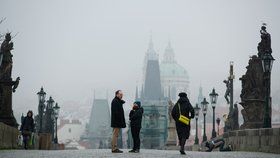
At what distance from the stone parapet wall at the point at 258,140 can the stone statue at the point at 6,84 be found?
8.79 meters

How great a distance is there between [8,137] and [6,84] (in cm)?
356

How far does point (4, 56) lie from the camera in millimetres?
24141

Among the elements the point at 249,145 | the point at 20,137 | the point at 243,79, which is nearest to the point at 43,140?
the point at 20,137

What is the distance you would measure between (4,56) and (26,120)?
290 centimetres

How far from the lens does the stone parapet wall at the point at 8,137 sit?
18.9 metres

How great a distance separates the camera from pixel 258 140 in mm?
18172

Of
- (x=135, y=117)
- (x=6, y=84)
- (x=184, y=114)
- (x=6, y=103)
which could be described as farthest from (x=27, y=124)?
(x=184, y=114)

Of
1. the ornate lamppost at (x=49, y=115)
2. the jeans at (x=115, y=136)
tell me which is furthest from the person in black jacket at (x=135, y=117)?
the ornate lamppost at (x=49, y=115)

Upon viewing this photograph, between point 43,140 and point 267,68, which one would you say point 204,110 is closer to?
point 43,140

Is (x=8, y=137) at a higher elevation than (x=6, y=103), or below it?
below

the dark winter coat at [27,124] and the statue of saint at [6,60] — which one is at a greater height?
the statue of saint at [6,60]

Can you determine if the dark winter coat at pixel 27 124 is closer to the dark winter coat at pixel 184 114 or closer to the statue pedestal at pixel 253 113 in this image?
the statue pedestal at pixel 253 113

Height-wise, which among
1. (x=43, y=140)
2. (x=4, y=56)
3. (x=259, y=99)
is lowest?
(x=43, y=140)

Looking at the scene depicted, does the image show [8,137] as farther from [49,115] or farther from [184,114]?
[49,115]
